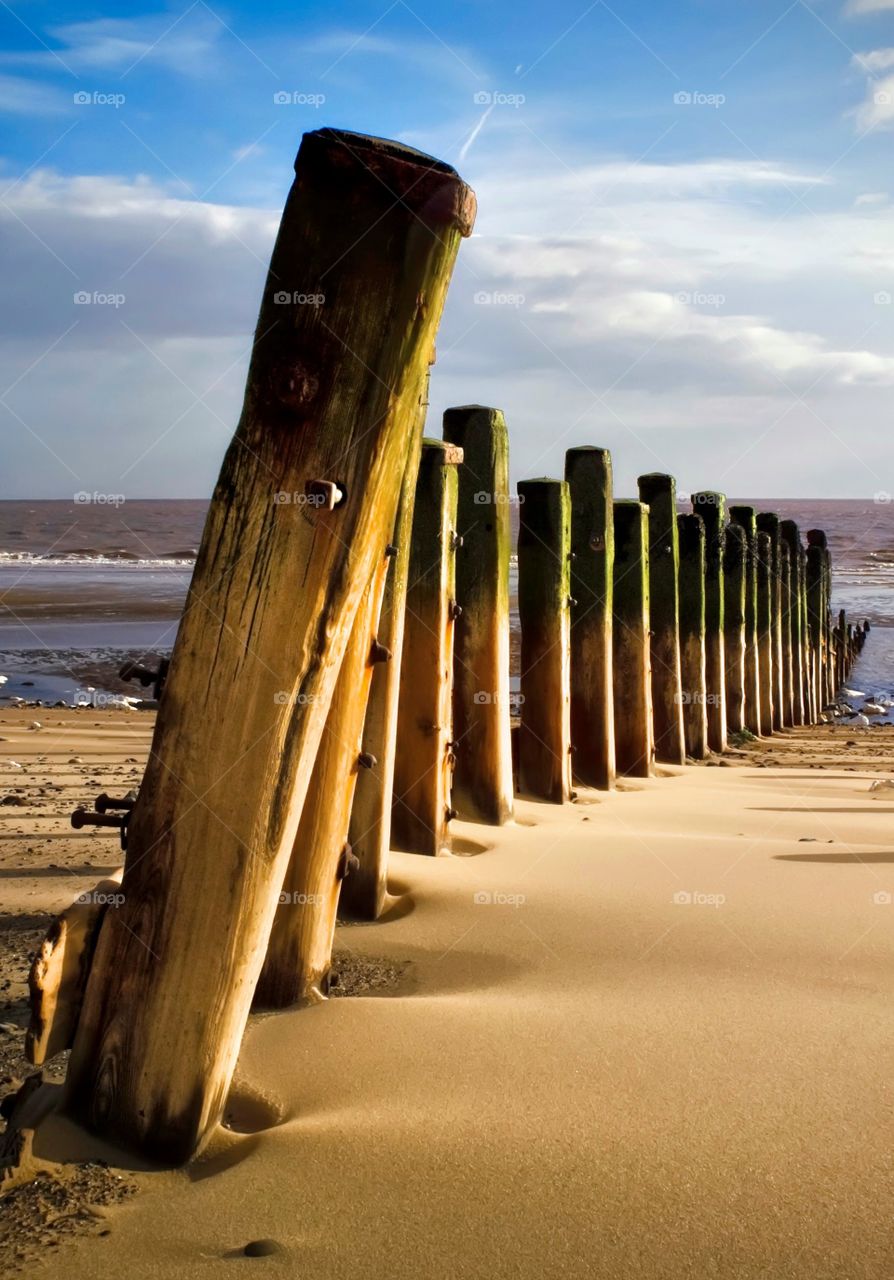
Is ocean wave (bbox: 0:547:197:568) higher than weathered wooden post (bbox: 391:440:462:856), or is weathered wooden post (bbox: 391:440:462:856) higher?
ocean wave (bbox: 0:547:197:568)

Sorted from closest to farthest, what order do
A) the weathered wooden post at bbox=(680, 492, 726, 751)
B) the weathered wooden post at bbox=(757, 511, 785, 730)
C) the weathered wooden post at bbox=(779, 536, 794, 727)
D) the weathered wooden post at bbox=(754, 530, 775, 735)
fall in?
the weathered wooden post at bbox=(680, 492, 726, 751), the weathered wooden post at bbox=(754, 530, 775, 735), the weathered wooden post at bbox=(757, 511, 785, 730), the weathered wooden post at bbox=(779, 536, 794, 727)

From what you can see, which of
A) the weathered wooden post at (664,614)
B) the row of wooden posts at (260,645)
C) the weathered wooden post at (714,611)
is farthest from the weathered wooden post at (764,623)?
the row of wooden posts at (260,645)

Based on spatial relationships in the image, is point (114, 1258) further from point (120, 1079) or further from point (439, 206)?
point (439, 206)

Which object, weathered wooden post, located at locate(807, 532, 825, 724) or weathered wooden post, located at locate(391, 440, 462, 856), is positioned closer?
weathered wooden post, located at locate(391, 440, 462, 856)

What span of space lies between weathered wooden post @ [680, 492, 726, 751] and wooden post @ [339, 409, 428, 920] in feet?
22.5

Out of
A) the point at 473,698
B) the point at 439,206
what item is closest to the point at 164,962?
the point at 439,206

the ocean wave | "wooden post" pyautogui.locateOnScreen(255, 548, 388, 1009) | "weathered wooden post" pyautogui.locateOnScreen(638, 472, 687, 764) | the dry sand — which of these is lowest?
the dry sand

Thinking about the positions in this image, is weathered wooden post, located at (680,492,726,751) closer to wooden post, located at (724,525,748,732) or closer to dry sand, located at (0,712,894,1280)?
wooden post, located at (724,525,748,732)

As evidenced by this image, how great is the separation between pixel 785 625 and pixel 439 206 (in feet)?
46.2

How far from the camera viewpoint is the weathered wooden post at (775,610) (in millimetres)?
14398

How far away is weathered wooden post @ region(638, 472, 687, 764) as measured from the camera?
920 centimetres

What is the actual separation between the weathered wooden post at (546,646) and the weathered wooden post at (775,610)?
7914 mm

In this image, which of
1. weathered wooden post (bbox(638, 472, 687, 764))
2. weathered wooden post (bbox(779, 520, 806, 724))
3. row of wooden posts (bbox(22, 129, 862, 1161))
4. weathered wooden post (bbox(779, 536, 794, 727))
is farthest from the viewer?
weathered wooden post (bbox(779, 520, 806, 724))

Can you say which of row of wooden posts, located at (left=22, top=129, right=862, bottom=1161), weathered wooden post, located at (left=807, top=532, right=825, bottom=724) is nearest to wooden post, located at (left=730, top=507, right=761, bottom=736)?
weathered wooden post, located at (left=807, top=532, right=825, bottom=724)
